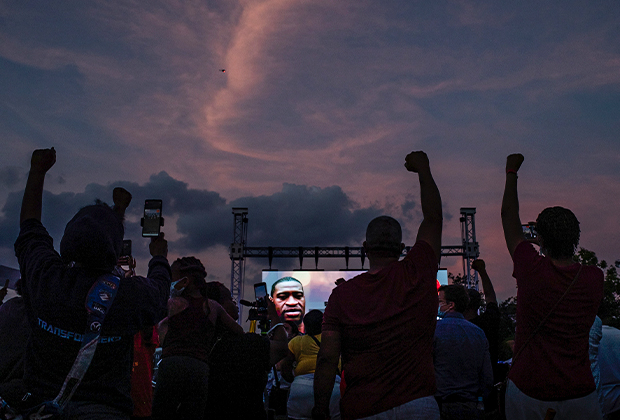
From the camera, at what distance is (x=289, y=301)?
1620 centimetres

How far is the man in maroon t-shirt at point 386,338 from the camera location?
248 cm

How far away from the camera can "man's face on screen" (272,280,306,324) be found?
15695 mm

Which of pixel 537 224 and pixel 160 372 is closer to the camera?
pixel 537 224

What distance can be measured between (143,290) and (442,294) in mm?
3448

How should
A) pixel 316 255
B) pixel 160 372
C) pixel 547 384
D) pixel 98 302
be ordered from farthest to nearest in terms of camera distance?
pixel 316 255 < pixel 160 372 < pixel 547 384 < pixel 98 302

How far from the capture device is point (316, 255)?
85.6 ft

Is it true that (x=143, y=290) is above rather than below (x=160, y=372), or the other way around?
above

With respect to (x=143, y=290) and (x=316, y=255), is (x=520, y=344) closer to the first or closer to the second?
(x=143, y=290)

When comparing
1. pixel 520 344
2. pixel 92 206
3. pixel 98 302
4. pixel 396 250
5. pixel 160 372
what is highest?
pixel 92 206

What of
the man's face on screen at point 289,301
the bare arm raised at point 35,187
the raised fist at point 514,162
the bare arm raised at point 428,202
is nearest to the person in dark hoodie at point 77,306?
the bare arm raised at point 35,187

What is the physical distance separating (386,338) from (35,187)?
6.70 feet

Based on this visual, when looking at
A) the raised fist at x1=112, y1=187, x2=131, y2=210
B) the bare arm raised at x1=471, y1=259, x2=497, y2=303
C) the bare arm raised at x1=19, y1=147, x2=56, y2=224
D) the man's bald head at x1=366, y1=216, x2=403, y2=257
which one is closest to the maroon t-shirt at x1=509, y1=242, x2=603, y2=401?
the man's bald head at x1=366, y1=216, x2=403, y2=257

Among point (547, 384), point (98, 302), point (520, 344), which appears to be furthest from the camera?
point (520, 344)

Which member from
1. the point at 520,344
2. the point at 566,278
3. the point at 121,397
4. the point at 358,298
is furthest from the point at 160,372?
the point at 566,278
